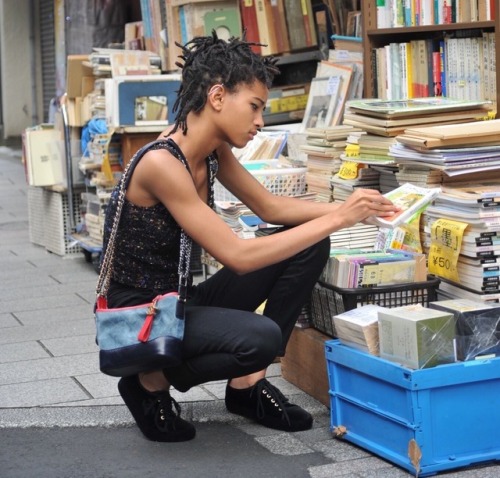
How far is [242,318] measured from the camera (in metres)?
3.80

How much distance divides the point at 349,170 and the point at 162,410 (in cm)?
186

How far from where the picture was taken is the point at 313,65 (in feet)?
25.5

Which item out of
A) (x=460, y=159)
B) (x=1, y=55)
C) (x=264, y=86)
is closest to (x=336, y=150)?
(x=460, y=159)

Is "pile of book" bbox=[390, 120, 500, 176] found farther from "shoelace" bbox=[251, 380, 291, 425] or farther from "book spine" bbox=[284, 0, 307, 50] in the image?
"book spine" bbox=[284, 0, 307, 50]

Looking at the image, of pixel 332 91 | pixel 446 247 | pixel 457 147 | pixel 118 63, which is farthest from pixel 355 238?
pixel 118 63

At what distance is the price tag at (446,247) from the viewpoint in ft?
13.8

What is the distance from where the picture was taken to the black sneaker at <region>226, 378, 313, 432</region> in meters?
4.09

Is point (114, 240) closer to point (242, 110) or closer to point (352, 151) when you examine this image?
point (242, 110)

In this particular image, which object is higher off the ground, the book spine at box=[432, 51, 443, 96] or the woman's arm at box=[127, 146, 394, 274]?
the book spine at box=[432, 51, 443, 96]

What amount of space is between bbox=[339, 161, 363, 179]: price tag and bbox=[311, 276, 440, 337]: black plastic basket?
112 centimetres

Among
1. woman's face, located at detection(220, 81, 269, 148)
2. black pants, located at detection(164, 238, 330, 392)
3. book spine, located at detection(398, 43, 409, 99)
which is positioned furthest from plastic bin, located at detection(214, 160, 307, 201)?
woman's face, located at detection(220, 81, 269, 148)

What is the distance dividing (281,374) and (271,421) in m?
0.66

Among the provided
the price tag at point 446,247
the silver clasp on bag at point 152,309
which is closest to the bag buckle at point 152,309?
the silver clasp on bag at point 152,309

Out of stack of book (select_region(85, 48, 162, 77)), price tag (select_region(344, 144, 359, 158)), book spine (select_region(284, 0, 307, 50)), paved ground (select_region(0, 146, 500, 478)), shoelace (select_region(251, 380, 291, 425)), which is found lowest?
paved ground (select_region(0, 146, 500, 478))
